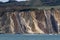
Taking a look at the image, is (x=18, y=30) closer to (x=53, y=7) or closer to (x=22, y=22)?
(x=22, y=22)

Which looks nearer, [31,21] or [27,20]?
[31,21]

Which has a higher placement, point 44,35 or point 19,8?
point 19,8

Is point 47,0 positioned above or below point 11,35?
above

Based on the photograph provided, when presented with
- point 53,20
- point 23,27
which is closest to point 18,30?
point 23,27

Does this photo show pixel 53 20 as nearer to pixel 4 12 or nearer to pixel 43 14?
pixel 43 14

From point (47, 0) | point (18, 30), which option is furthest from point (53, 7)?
point (18, 30)

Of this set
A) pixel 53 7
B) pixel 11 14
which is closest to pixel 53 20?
pixel 53 7
